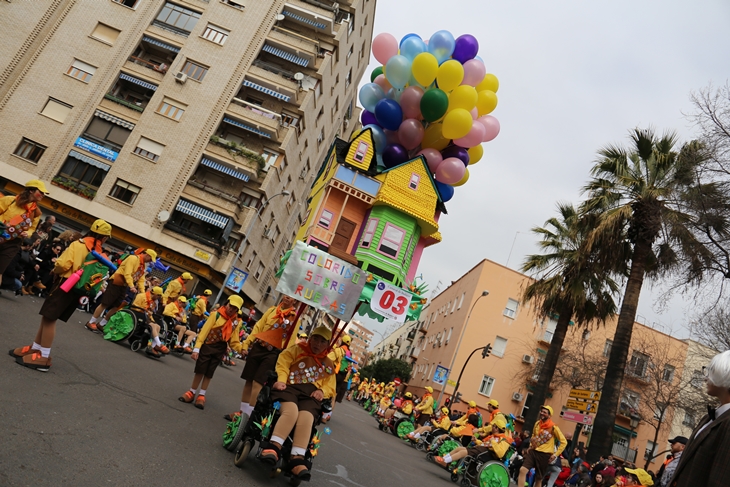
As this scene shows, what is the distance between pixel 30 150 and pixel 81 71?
5.64 meters

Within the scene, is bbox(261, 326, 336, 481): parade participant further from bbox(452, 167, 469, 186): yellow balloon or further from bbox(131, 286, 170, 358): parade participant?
bbox(452, 167, 469, 186): yellow balloon

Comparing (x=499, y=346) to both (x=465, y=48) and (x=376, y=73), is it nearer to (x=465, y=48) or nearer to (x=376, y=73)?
(x=376, y=73)

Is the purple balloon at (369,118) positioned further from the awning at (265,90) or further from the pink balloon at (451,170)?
the awning at (265,90)

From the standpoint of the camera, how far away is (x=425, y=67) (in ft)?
36.6

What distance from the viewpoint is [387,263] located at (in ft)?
47.0

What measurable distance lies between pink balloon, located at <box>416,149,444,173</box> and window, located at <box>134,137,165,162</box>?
23.7 m

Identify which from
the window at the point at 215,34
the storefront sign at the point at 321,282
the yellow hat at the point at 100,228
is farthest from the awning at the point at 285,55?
the storefront sign at the point at 321,282

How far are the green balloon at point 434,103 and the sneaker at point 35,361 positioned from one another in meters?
8.24

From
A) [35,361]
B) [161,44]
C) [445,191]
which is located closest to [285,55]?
[161,44]

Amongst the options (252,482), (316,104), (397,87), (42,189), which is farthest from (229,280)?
(252,482)

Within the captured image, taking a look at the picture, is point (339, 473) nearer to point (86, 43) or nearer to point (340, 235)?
point (340, 235)

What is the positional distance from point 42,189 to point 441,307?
48.6 meters

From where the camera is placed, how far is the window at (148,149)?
31531 millimetres

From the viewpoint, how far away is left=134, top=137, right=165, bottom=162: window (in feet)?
103
